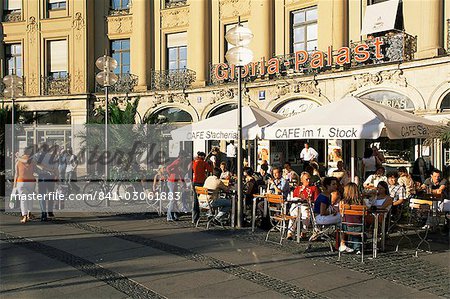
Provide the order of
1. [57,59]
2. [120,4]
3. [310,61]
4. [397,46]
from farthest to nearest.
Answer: [57,59] < [120,4] < [310,61] < [397,46]

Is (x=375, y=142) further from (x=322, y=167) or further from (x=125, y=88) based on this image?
(x=125, y=88)

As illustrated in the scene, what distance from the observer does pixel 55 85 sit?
1101 inches

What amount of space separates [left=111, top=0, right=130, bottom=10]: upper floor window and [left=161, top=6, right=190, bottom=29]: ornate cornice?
8.04 ft

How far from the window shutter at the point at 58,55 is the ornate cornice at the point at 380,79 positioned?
16.6 m

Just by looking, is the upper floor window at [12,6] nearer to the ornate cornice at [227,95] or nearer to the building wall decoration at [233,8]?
the building wall decoration at [233,8]

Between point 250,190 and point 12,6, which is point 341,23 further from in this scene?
point 12,6

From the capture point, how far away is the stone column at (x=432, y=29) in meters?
16.8

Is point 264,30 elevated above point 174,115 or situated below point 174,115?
above

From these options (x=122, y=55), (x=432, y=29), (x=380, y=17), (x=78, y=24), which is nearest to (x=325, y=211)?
(x=432, y=29)

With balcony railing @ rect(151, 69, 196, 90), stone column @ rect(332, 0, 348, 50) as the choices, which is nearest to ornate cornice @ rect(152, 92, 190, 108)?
balcony railing @ rect(151, 69, 196, 90)

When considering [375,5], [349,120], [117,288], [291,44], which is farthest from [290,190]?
[291,44]

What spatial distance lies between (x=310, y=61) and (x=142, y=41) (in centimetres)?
1011

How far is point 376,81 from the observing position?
18.1 meters

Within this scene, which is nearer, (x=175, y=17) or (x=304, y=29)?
(x=304, y=29)
